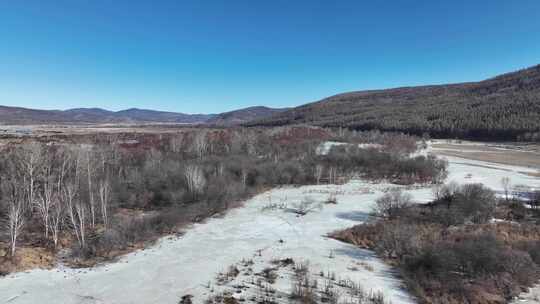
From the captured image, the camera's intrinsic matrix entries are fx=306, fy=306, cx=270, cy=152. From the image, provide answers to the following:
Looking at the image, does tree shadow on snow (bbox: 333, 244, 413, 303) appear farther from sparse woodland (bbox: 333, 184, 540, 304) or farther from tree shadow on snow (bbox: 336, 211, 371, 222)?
tree shadow on snow (bbox: 336, 211, 371, 222)

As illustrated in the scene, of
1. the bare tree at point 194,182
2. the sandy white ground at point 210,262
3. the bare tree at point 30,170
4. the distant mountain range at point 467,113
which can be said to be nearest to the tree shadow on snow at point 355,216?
the sandy white ground at point 210,262

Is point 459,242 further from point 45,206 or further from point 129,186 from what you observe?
point 129,186

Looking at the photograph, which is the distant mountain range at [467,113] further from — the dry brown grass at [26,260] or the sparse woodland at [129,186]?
the dry brown grass at [26,260]

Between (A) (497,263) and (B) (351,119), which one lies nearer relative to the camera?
(A) (497,263)

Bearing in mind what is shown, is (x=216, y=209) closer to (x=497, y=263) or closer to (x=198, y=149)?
(x=497, y=263)

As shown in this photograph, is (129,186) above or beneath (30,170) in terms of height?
beneath

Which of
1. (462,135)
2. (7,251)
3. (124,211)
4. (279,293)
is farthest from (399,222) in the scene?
(462,135)

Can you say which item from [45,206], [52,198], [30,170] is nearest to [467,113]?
[52,198]
